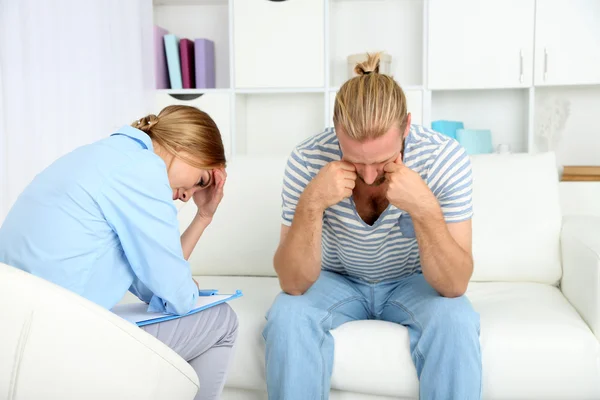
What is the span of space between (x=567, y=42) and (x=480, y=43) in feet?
1.29

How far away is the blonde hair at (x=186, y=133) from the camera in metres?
1.41

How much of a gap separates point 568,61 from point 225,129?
1693 millimetres

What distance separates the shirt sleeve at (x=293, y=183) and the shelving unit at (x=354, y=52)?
1626 millimetres

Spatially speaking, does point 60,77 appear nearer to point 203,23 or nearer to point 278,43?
point 278,43

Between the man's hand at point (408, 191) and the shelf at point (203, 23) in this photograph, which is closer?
the man's hand at point (408, 191)

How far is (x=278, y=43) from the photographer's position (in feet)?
10.8

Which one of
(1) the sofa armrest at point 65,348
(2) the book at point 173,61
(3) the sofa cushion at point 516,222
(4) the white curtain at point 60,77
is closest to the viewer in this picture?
(1) the sofa armrest at point 65,348

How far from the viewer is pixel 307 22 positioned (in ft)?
10.7

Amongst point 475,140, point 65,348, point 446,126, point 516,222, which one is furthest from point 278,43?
point 65,348

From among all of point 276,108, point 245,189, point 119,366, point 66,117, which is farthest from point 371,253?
point 276,108

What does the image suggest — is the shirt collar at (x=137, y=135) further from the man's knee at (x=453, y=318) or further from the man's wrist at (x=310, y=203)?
the man's knee at (x=453, y=318)

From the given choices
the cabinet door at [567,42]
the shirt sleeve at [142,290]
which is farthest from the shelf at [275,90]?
the shirt sleeve at [142,290]

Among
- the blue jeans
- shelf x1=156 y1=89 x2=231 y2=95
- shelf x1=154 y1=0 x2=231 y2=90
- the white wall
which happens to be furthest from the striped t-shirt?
shelf x1=154 y1=0 x2=231 y2=90

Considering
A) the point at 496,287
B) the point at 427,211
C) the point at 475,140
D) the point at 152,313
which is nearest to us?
the point at 152,313
